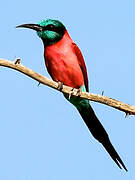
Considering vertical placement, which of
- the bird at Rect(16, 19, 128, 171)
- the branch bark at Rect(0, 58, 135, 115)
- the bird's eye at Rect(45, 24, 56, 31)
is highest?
the bird's eye at Rect(45, 24, 56, 31)

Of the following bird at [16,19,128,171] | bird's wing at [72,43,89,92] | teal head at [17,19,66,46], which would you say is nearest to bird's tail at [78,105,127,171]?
bird at [16,19,128,171]

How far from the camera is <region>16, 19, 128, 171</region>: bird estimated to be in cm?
741

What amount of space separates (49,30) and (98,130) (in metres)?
1.76

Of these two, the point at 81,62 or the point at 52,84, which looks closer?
the point at 52,84

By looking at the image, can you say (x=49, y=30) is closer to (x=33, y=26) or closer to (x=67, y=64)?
(x=33, y=26)

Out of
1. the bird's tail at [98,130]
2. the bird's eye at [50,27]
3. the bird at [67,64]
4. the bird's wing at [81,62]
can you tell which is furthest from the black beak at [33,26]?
the bird's tail at [98,130]

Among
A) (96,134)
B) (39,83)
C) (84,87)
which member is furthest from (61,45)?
(39,83)

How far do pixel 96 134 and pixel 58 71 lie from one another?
1.14m

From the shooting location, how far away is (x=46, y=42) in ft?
25.1

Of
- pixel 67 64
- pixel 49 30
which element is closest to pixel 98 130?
pixel 67 64

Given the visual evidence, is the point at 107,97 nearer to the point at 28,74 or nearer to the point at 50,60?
the point at 28,74

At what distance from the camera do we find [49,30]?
761 cm

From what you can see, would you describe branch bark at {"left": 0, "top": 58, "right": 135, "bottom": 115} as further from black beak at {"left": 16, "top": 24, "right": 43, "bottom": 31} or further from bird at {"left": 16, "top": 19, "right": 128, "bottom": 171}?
black beak at {"left": 16, "top": 24, "right": 43, "bottom": 31}

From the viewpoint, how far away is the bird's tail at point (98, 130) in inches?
279
